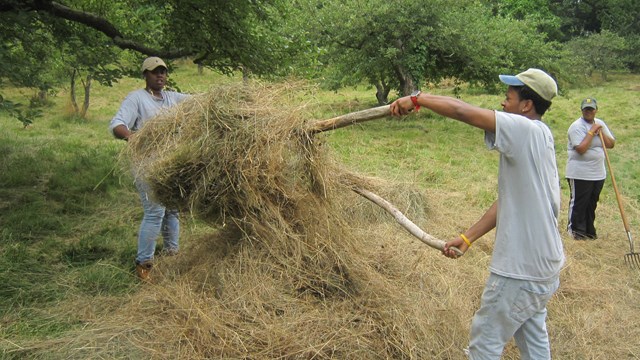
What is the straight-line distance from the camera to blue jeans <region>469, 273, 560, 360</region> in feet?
8.60

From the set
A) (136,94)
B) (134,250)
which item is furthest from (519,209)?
(134,250)

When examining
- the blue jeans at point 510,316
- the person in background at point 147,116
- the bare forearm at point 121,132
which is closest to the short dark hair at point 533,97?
the blue jeans at point 510,316

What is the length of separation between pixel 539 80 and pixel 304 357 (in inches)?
75.1

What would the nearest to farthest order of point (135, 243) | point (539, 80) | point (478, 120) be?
point (478, 120), point (539, 80), point (135, 243)

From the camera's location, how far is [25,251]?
4781 mm

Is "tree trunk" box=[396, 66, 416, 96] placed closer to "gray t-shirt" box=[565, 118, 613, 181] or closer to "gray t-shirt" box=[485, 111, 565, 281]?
"gray t-shirt" box=[565, 118, 613, 181]

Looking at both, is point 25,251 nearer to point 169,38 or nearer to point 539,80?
point 169,38

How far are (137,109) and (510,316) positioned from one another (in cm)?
309

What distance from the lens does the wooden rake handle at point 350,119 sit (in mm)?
3082

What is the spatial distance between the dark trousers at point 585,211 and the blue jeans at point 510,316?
4.07 metres

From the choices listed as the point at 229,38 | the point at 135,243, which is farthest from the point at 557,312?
the point at 229,38

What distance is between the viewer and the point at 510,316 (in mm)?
2652

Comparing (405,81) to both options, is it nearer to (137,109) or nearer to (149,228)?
(137,109)

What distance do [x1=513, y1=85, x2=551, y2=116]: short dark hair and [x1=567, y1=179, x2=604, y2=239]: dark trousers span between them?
14.1 feet
